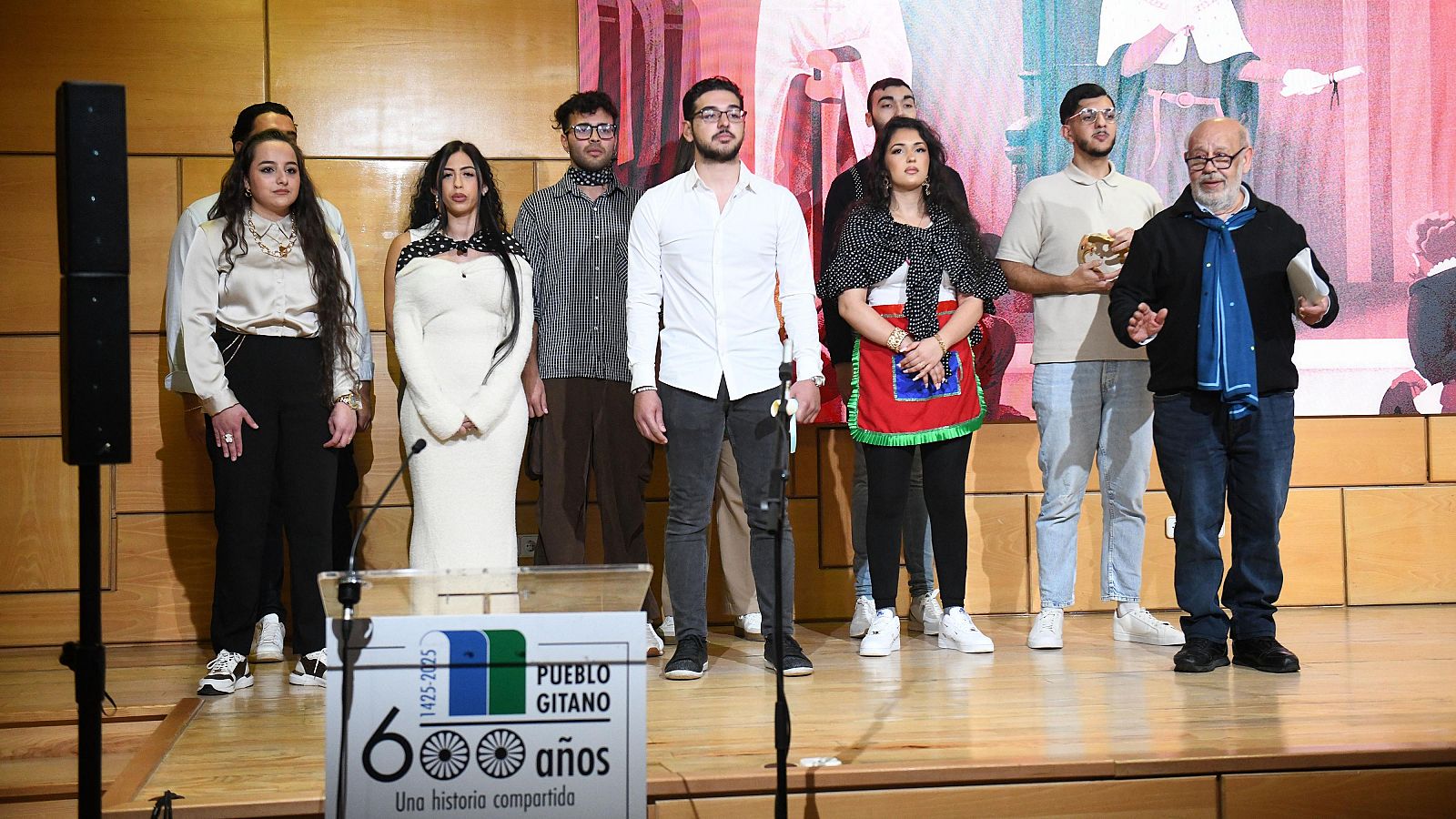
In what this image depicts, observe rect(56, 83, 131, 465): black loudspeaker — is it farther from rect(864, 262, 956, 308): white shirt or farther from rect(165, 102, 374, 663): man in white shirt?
rect(864, 262, 956, 308): white shirt

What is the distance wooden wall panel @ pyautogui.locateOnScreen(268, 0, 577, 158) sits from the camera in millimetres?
4531

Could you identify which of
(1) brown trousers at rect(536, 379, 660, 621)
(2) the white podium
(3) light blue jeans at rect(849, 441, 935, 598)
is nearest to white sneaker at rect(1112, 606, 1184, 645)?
(3) light blue jeans at rect(849, 441, 935, 598)

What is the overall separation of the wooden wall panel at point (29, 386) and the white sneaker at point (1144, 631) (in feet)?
12.1

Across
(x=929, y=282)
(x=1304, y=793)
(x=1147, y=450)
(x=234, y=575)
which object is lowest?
(x=1304, y=793)

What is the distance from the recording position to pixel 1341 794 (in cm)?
253

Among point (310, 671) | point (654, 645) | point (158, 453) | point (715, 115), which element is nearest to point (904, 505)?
point (654, 645)

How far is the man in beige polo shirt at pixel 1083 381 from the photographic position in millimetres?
3938

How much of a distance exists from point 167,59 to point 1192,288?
141 inches

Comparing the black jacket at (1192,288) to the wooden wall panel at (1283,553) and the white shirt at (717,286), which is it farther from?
the wooden wall panel at (1283,553)

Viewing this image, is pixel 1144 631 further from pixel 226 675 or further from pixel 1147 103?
pixel 226 675

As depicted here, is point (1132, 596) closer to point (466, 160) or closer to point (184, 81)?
point (466, 160)

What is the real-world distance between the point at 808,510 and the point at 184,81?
2.74 m

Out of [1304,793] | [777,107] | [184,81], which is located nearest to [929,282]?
[777,107]

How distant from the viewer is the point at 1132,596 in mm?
4035
